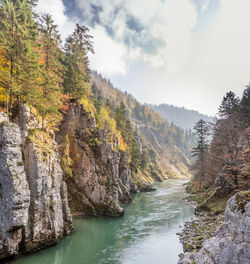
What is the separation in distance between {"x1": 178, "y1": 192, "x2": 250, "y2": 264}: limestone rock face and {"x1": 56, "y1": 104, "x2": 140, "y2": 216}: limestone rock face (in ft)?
66.3

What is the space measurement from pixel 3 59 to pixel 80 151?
1663 centimetres

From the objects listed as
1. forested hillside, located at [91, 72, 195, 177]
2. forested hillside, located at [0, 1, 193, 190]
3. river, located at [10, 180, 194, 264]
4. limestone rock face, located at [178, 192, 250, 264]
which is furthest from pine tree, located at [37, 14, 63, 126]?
forested hillside, located at [91, 72, 195, 177]

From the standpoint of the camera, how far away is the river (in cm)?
1603

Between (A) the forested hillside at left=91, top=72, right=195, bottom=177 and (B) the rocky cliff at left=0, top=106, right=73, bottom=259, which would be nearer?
(B) the rocky cliff at left=0, top=106, right=73, bottom=259

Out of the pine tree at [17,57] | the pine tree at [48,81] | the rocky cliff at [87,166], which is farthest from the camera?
the rocky cliff at [87,166]

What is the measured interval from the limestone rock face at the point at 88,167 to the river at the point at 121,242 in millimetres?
1937

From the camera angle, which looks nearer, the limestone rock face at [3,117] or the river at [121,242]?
the limestone rock face at [3,117]

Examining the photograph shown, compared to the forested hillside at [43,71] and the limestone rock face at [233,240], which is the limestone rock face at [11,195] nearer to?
the forested hillside at [43,71]

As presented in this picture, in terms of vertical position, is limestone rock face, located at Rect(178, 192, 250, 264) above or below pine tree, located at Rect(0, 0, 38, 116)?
below

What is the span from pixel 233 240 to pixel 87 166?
24.1 m

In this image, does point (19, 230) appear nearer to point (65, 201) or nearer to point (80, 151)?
point (65, 201)

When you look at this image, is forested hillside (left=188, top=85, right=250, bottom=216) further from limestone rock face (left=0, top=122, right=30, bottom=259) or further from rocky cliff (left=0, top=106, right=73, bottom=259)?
limestone rock face (left=0, top=122, right=30, bottom=259)

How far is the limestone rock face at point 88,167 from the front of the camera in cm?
2819

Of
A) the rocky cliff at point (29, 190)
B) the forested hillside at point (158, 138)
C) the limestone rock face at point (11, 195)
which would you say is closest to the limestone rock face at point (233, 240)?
the limestone rock face at point (11, 195)
